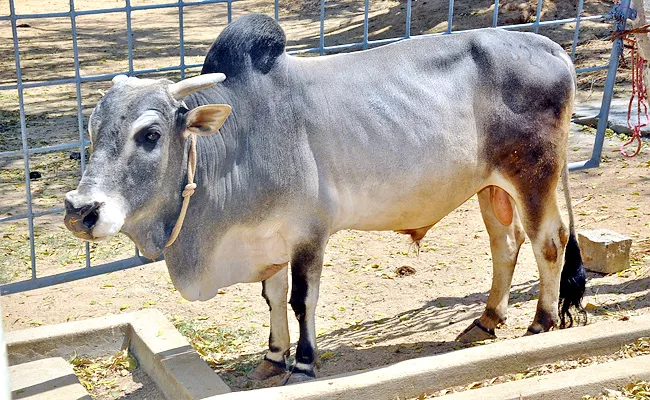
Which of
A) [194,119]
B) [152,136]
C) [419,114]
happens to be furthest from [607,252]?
[152,136]

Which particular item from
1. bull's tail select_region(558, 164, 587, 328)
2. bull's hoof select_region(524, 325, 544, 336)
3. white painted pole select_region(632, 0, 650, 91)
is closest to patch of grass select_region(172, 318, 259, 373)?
bull's hoof select_region(524, 325, 544, 336)

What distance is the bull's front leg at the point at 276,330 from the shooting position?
4566 millimetres

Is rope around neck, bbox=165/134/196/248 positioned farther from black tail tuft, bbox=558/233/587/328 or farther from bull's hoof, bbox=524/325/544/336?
black tail tuft, bbox=558/233/587/328

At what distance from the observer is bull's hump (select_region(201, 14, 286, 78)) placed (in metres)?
4.18

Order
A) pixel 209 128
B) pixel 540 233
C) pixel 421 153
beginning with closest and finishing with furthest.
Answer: pixel 209 128 < pixel 421 153 < pixel 540 233

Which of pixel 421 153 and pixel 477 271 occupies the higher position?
pixel 421 153

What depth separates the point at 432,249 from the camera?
631 centimetres

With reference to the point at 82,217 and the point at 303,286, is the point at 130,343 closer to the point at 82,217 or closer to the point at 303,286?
the point at 303,286

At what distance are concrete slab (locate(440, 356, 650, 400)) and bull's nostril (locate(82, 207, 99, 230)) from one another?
5.15 feet

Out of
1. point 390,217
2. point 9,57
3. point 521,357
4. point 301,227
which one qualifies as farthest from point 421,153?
point 9,57

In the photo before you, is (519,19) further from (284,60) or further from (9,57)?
(284,60)

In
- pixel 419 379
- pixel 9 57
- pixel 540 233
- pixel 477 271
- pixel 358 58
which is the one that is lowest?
pixel 9 57

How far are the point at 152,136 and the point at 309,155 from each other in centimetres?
77

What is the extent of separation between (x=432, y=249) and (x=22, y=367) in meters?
2.86
